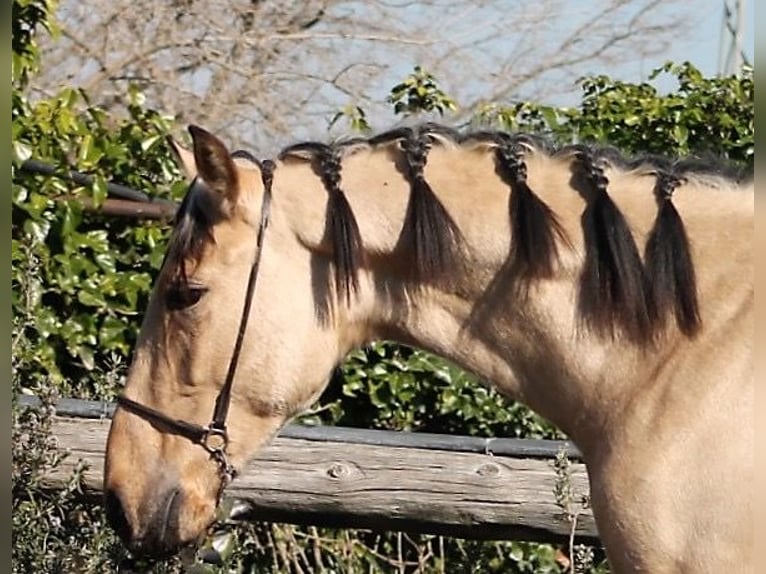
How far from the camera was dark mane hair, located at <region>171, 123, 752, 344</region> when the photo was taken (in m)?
2.75

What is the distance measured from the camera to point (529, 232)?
282 centimetres

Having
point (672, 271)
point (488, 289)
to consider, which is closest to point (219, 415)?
point (488, 289)

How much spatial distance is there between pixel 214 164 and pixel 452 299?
60 centimetres

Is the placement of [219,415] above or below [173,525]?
above

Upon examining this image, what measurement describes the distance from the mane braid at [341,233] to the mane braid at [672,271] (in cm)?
63

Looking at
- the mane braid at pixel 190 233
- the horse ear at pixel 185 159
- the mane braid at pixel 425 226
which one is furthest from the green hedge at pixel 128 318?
the mane braid at pixel 425 226

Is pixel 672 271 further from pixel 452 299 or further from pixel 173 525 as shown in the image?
pixel 173 525

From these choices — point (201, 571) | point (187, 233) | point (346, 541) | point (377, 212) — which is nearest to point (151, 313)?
point (187, 233)

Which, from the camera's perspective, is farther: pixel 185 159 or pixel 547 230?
pixel 185 159

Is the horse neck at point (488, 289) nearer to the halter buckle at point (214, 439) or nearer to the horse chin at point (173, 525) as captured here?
the halter buckle at point (214, 439)

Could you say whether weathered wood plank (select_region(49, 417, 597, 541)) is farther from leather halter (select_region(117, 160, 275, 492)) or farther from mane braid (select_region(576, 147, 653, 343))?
mane braid (select_region(576, 147, 653, 343))

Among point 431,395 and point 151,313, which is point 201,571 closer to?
point 151,313

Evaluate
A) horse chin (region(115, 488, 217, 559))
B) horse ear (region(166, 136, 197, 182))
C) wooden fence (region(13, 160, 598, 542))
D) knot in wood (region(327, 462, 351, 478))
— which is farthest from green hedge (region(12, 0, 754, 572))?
horse ear (region(166, 136, 197, 182))

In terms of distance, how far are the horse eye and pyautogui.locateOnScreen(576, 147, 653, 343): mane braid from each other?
2.76ft
